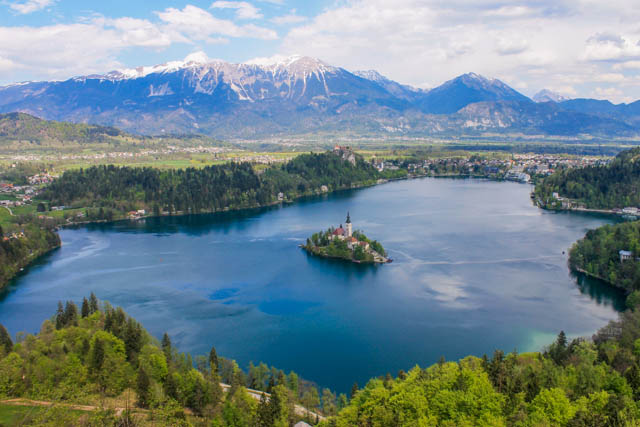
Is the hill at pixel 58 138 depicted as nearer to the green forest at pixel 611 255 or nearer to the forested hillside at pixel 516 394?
the green forest at pixel 611 255

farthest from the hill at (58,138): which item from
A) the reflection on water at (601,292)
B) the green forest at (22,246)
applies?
the reflection on water at (601,292)

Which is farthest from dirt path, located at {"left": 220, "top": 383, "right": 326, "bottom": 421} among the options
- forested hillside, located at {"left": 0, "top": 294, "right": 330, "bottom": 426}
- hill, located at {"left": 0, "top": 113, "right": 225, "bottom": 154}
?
hill, located at {"left": 0, "top": 113, "right": 225, "bottom": 154}

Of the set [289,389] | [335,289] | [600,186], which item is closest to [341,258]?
[335,289]

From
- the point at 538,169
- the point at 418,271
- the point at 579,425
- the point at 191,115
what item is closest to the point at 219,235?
the point at 418,271

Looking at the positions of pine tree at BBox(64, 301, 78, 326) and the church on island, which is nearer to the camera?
pine tree at BBox(64, 301, 78, 326)

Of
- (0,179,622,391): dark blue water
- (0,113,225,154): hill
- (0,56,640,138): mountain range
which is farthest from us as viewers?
(0,56,640,138): mountain range

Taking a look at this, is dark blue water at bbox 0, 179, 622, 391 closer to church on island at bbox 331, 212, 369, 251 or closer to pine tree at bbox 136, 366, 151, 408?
church on island at bbox 331, 212, 369, 251
